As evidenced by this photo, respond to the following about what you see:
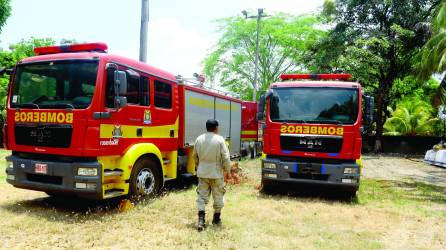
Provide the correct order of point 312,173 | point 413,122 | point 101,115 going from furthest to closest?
point 413,122
point 312,173
point 101,115

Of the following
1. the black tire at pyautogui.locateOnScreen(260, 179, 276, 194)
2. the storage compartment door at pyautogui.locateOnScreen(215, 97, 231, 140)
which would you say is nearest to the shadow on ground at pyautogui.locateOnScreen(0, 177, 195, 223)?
the black tire at pyautogui.locateOnScreen(260, 179, 276, 194)

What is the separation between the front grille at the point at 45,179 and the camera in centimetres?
665

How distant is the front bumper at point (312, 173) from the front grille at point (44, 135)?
14.4 ft

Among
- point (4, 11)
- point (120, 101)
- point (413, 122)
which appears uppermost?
point (4, 11)

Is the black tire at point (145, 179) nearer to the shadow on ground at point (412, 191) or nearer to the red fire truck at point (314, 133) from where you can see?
the red fire truck at point (314, 133)

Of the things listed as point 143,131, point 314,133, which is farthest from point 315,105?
point 143,131

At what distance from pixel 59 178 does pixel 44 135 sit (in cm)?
77

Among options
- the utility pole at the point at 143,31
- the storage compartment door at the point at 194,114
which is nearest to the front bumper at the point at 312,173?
the storage compartment door at the point at 194,114

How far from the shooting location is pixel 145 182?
25.3 feet

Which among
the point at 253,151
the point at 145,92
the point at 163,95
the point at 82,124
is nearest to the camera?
the point at 82,124

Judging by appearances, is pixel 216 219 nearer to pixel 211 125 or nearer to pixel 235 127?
pixel 211 125

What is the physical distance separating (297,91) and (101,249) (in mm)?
5614

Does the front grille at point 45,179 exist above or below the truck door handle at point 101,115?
below

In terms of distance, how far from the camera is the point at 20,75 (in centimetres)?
709
